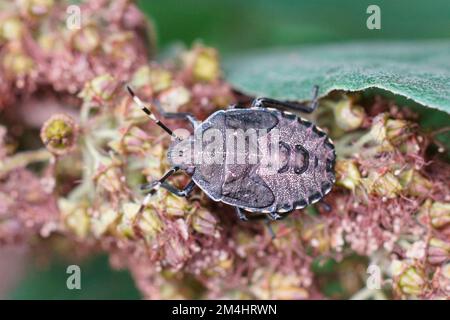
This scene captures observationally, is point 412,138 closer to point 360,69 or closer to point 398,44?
point 360,69

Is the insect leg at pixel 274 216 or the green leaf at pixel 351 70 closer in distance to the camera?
the green leaf at pixel 351 70

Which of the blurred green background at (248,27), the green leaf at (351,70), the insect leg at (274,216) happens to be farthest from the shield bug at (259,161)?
the blurred green background at (248,27)

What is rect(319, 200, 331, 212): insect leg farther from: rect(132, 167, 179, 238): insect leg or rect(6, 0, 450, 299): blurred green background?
rect(6, 0, 450, 299): blurred green background

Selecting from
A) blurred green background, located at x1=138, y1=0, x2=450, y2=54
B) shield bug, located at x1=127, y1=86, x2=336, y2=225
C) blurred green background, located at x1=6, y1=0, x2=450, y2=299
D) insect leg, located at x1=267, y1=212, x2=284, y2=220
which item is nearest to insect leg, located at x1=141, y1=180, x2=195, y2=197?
shield bug, located at x1=127, y1=86, x2=336, y2=225

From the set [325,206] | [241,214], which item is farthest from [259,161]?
[325,206]

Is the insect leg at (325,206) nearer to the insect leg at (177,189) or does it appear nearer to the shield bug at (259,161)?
the shield bug at (259,161)

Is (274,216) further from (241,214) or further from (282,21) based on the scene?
(282,21)
